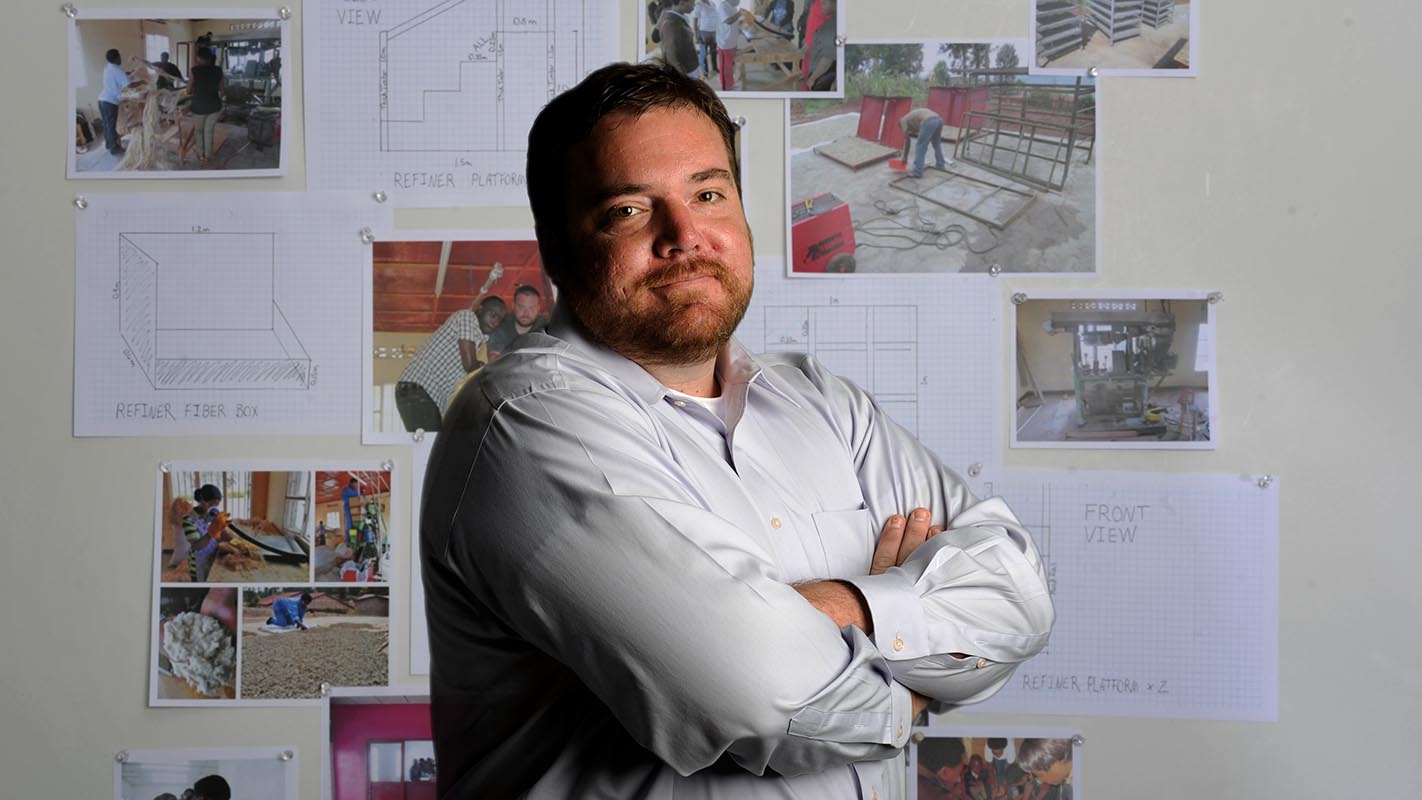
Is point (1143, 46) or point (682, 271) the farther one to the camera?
point (1143, 46)

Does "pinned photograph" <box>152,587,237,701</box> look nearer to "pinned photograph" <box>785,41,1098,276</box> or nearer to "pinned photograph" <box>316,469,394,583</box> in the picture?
"pinned photograph" <box>316,469,394,583</box>

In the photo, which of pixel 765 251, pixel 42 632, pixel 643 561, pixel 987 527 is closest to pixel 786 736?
pixel 643 561

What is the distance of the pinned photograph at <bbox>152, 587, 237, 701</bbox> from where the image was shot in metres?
1.87

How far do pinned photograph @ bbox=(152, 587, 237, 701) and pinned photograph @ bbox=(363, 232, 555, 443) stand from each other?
1.23 feet

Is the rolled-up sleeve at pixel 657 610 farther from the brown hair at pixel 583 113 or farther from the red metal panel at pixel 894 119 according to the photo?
the red metal panel at pixel 894 119

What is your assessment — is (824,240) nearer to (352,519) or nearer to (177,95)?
(352,519)

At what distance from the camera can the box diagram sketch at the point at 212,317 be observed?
6.16 feet

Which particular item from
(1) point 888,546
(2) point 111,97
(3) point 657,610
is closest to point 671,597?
(3) point 657,610

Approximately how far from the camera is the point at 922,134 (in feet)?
6.15

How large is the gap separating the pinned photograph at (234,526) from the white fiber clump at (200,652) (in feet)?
0.22

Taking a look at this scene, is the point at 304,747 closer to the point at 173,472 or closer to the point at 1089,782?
the point at 173,472

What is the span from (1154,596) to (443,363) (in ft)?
3.66

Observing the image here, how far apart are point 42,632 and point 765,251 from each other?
122 centimetres

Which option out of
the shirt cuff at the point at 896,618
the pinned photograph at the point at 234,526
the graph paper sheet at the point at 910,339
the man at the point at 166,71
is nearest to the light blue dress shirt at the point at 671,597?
the shirt cuff at the point at 896,618
